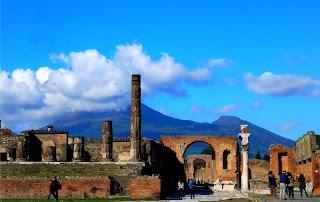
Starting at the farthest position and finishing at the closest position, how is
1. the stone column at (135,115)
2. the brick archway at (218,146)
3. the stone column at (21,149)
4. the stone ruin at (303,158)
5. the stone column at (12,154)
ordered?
the brick archway at (218,146) < the stone column at (12,154) < the stone column at (21,149) < the stone column at (135,115) < the stone ruin at (303,158)

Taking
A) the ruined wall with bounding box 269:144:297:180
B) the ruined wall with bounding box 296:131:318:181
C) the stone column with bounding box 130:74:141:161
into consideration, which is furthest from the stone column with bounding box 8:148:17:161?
the ruined wall with bounding box 269:144:297:180

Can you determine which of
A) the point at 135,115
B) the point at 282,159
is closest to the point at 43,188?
the point at 135,115

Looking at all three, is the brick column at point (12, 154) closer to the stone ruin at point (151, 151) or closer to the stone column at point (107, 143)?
the stone ruin at point (151, 151)

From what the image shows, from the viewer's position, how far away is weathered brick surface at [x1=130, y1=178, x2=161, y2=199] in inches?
1069

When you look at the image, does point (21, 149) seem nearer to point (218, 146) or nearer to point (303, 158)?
point (303, 158)

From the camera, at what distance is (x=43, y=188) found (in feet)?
90.0

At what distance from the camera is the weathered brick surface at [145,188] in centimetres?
2714

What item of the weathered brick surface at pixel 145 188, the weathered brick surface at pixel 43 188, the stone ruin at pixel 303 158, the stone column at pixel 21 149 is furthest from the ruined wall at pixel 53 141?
the weathered brick surface at pixel 145 188

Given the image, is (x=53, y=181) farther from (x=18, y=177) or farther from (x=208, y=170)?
(x=208, y=170)

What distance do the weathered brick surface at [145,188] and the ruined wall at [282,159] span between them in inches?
1074

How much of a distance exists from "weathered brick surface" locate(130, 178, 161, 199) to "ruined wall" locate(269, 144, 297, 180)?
27269mm

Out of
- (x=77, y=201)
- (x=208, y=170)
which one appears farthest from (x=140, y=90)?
(x=208, y=170)

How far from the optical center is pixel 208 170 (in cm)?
7494

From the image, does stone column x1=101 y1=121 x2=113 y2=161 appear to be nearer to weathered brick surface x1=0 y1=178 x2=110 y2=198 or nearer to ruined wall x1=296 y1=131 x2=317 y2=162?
weathered brick surface x1=0 y1=178 x2=110 y2=198
